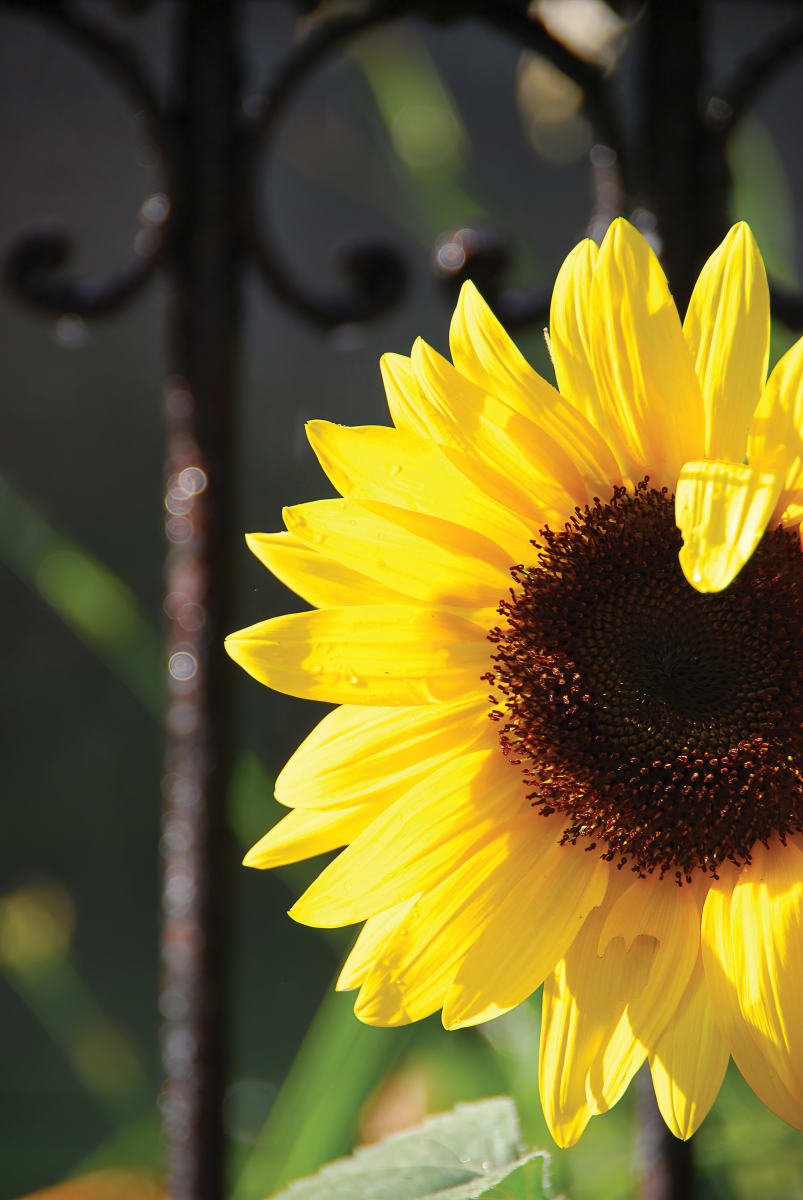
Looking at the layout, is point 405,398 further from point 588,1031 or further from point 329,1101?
point 329,1101

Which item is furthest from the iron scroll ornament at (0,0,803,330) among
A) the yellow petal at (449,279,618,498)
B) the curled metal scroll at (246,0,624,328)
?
the yellow petal at (449,279,618,498)

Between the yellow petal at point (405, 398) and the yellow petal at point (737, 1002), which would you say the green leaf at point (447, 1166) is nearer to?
the yellow petal at point (737, 1002)

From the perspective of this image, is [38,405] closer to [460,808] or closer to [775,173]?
[775,173]

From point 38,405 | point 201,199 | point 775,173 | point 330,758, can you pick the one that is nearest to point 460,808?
point 330,758

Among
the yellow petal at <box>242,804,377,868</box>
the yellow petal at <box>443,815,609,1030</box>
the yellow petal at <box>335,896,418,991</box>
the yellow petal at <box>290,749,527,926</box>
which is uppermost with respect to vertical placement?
the yellow petal at <box>242,804,377,868</box>

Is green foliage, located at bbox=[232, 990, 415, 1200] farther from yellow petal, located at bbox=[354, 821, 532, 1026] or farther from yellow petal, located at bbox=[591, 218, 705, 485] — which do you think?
yellow petal, located at bbox=[591, 218, 705, 485]

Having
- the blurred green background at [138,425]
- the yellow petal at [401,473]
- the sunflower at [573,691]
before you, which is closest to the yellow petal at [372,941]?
the sunflower at [573,691]
